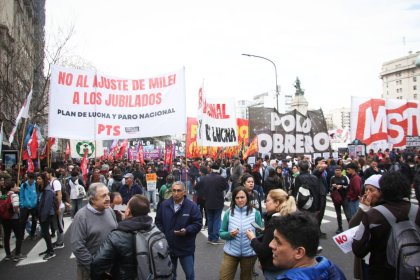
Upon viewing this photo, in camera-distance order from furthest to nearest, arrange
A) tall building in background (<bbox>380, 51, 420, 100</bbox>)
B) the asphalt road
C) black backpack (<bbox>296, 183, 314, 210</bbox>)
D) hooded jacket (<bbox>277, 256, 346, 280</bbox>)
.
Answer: tall building in background (<bbox>380, 51, 420, 100</bbox>) → black backpack (<bbox>296, 183, 314, 210</bbox>) → the asphalt road → hooded jacket (<bbox>277, 256, 346, 280</bbox>)

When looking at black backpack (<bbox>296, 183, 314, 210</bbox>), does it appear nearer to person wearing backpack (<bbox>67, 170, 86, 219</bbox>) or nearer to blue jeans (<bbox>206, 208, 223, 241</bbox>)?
blue jeans (<bbox>206, 208, 223, 241</bbox>)

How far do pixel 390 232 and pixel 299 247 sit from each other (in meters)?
1.45

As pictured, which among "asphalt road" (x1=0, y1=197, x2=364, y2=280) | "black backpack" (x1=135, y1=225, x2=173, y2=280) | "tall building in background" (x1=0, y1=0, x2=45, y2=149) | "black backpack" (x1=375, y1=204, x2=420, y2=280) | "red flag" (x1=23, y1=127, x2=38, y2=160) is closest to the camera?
"black backpack" (x1=375, y1=204, x2=420, y2=280)

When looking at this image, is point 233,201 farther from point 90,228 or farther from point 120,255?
point 120,255

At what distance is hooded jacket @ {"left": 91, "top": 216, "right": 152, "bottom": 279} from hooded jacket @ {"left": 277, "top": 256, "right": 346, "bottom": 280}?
1.56 metres

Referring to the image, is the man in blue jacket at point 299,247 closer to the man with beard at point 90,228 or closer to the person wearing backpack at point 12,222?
the man with beard at point 90,228

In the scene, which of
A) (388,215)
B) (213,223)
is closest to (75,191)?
(213,223)

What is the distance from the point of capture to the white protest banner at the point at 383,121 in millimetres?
12453

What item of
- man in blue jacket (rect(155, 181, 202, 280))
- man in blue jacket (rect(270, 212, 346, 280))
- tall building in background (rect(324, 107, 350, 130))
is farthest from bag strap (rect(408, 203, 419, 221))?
tall building in background (rect(324, 107, 350, 130))

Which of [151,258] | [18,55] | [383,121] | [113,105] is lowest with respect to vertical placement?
[151,258]

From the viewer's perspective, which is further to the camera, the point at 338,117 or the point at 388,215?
the point at 338,117

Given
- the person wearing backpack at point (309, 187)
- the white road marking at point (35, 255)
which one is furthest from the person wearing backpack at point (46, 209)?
the person wearing backpack at point (309, 187)

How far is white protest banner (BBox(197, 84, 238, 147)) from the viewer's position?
11.9 m

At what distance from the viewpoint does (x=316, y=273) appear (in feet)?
5.64
